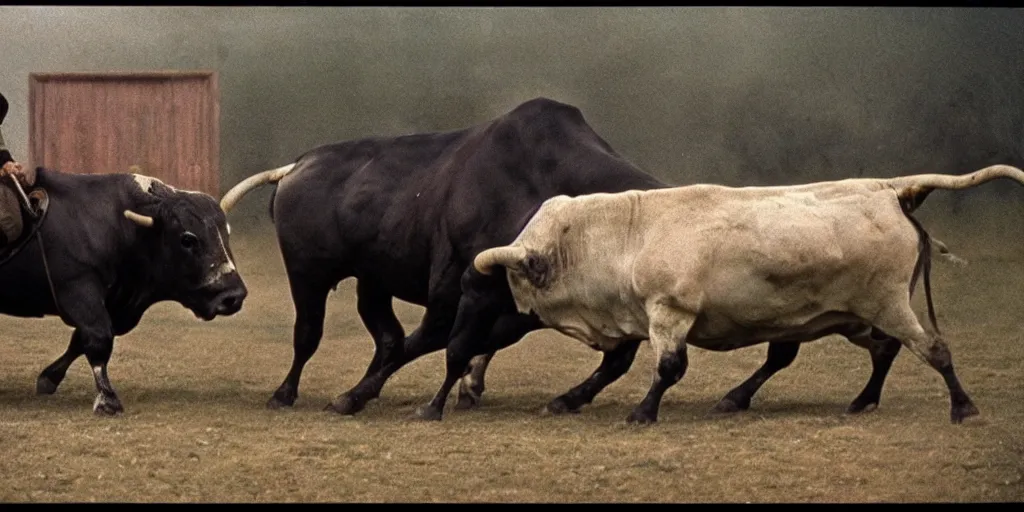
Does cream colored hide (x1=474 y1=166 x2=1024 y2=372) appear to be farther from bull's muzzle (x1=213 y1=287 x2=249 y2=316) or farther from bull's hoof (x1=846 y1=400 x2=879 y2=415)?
bull's muzzle (x1=213 y1=287 x2=249 y2=316)

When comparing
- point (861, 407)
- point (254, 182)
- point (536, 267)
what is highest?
point (536, 267)

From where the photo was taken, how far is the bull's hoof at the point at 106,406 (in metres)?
8.01

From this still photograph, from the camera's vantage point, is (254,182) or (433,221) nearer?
(433,221)

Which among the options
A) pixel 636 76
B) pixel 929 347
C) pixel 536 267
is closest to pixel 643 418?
pixel 536 267

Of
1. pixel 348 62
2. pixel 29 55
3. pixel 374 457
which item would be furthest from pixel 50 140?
pixel 374 457

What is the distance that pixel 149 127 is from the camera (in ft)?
42.8

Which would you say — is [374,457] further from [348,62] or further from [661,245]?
[348,62]

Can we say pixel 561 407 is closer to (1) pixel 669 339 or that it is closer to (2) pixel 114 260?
(1) pixel 669 339

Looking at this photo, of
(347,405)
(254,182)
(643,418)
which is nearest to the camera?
(643,418)

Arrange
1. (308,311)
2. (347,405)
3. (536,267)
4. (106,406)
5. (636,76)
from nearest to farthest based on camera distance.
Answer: (536,267), (106,406), (347,405), (308,311), (636,76)

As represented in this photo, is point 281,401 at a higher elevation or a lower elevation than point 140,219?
lower

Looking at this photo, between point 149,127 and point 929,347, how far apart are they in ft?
24.2

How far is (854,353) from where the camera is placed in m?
10.5
